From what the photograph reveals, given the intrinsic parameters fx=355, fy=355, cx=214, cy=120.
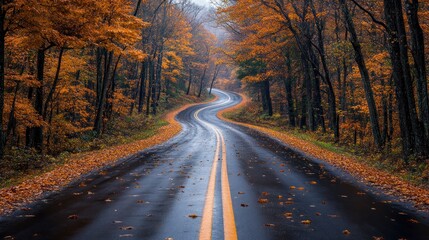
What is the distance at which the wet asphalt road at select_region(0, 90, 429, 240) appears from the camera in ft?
16.0

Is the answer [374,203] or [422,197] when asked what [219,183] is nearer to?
[374,203]

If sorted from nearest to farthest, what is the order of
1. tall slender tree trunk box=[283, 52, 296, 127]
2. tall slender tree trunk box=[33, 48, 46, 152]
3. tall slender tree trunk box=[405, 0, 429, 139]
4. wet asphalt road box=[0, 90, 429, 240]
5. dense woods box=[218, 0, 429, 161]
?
wet asphalt road box=[0, 90, 429, 240] < tall slender tree trunk box=[405, 0, 429, 139] < dense woods box=[218, 0, 429, 161] < tall slender tree trunk box=[33, 48, 46, 152] < tall slender tree trunk box=[283, 52, 296, 127]

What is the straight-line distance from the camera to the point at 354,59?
24.1m

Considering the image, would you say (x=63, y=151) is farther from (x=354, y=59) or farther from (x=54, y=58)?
(x=354, y=59)

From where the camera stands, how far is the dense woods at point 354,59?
1251 centimetres

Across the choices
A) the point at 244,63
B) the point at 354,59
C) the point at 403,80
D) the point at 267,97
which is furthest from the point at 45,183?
the point at 267,97

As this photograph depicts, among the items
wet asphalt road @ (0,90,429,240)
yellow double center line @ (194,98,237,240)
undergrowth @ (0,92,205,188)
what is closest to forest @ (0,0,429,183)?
undergrowth @ (0,92,205,188)

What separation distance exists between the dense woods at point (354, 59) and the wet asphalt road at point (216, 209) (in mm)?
5269

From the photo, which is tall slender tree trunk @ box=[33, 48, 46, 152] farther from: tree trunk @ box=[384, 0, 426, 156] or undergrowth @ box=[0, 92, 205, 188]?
tree trunk @ box=[384, 0, 426, 156]

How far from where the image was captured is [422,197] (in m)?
7.46

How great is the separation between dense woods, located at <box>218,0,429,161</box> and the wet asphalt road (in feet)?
17.3

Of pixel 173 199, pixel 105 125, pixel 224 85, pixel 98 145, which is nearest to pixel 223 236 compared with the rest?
pixel 173 199

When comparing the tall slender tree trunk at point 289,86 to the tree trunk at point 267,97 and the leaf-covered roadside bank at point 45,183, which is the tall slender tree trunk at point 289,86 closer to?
the tree trunk at point 267,97

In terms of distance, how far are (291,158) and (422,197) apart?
19.5 feet
